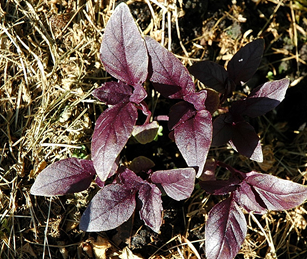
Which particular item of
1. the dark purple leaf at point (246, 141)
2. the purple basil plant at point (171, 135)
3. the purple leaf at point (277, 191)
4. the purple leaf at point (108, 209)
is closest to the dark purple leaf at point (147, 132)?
the purple basil plant at point (171, 135)

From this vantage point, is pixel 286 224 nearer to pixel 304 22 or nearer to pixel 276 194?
pixel 276 194

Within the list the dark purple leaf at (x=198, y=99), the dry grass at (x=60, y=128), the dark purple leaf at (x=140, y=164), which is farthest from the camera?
the dry grass at (x=60, y=128)

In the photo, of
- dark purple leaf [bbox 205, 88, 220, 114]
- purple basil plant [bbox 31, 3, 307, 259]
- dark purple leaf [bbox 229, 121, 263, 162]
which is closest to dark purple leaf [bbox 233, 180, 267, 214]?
purple basil plant [bbox 31, 3, 307, 259]

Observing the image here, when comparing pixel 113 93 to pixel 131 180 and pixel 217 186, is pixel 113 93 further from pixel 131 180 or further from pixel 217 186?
pixel 217 186

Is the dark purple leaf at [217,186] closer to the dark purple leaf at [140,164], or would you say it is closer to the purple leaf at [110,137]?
the dark purple leaf at [140,164]

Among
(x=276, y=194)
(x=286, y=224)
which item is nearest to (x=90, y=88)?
(x=276, y=194)
